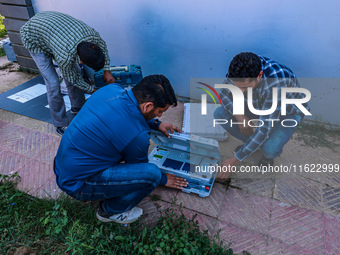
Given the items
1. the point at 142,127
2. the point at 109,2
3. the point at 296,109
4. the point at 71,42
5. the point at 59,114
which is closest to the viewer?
the point at 142,127

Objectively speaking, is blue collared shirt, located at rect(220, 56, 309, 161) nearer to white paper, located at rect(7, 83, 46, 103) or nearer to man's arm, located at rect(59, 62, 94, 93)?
man's arm, located at rect(59, 62, 94, 93)

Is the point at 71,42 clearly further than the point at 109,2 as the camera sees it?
No

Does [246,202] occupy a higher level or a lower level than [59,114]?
lower

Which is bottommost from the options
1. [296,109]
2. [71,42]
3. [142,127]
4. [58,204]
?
[58,204]

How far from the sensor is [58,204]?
260 centimetres

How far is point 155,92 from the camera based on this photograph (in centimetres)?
213

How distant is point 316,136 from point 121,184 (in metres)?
2.97

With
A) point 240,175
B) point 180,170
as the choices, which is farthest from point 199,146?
point 240,175

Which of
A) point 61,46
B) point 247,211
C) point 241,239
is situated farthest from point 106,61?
point 241,239

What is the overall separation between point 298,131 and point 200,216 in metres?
2.16

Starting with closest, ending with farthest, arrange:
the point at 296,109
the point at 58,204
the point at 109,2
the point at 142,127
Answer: the point at 142,127 → the point at 58,204 → the point at 296,109 → the point at 109,2

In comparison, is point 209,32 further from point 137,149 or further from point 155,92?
point 137,149

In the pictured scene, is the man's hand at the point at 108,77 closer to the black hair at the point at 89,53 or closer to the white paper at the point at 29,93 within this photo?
the black hair at the point at 89,53

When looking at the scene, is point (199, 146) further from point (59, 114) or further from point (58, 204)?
point (59, 114)
